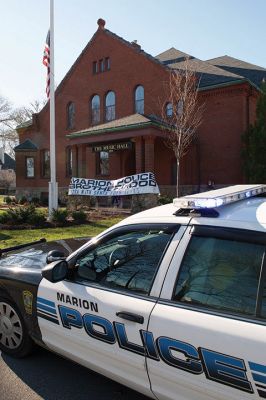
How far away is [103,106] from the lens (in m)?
27.5

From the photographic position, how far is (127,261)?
3.14 m

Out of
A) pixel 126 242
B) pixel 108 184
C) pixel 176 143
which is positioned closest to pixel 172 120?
pixel 176 143

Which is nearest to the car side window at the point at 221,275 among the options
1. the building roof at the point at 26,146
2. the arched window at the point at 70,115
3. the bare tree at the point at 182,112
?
the bare tree at the point at 182,112

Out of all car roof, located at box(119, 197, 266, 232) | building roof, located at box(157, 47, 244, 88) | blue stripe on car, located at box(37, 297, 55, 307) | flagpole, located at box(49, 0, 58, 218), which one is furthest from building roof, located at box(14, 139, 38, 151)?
car roof, located at box(119, 197, 266, 232)

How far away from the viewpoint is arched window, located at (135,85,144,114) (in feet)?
82.5

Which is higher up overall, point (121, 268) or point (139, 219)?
point (139, 219)

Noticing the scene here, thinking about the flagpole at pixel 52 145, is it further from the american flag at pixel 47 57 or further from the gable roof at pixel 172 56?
the gable roof at pixel 172 56

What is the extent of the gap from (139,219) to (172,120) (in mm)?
19371

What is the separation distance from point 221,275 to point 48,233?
9.95m

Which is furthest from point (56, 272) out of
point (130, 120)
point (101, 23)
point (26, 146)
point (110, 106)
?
point (26, 146)

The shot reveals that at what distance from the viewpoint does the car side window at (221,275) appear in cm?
233

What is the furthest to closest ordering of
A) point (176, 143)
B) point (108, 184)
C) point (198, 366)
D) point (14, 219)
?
1. point (176, 143)
2. point (108, 184)
3. point (14, 219)
4. point (198, 366)

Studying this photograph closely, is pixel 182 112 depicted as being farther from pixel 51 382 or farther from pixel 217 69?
pixel 51 382

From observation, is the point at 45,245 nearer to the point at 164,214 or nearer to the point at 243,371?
the point at 164,214
